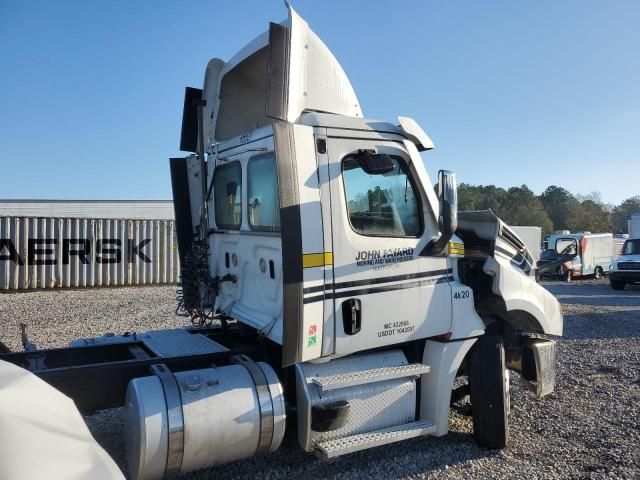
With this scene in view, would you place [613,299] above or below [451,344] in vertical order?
below

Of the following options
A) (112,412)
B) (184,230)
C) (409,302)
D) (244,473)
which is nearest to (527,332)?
Answer: (409,302)

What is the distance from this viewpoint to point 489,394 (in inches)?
Answer: 190

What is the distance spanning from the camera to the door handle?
4.08 metres

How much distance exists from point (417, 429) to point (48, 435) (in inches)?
122

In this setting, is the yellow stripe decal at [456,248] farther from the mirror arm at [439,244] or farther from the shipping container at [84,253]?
the shipping container at [84,253]

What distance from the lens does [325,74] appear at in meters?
4.46

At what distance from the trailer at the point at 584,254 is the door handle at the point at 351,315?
931 inches

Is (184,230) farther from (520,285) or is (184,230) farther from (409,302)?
(520,285)

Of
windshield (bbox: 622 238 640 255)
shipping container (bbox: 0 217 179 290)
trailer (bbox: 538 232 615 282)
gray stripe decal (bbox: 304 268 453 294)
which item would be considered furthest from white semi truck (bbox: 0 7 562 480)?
trailer (bbox: 538 232 615 282)

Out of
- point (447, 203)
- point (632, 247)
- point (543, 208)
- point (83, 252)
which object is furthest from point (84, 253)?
point (543, 208)

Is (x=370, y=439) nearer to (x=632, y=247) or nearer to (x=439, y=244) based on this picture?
(x=439, y=244)

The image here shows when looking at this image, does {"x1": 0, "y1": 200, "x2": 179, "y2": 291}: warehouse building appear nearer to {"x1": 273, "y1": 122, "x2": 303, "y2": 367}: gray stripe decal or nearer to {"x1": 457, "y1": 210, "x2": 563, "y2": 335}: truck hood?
{"x1": 457, "y1": 210, "x2": 563, "y2": 335}: truck hood

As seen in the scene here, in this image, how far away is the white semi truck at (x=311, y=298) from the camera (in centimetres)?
375

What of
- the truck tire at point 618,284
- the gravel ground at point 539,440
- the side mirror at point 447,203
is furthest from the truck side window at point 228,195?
the truck tire at point 618,284
